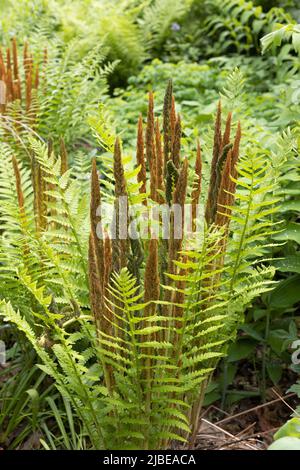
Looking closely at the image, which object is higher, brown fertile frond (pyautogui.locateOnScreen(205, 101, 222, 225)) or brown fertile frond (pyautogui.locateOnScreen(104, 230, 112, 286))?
brown fertile frond (pyautogui.locateOnScreen(205, 101, 222, 225))

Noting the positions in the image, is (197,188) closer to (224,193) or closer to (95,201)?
(224,193)

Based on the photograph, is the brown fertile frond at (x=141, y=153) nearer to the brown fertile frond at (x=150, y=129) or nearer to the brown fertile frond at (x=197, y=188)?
the brown fertile frond at (x=150, y=129)

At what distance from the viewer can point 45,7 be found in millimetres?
A: 5047

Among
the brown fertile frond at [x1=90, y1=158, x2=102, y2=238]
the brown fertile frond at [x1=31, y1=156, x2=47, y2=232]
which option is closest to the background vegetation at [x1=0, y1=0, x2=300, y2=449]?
the brown fertile frond at [x1=31, y1=156, x2=47, y2=232]

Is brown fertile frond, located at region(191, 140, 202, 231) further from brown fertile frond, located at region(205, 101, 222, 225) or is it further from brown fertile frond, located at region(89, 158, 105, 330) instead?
brown fertile frond, located at region(89, 158, 105, 330)

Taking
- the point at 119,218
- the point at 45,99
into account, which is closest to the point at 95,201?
A: the point at 119,218

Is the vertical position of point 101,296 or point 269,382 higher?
point 101,296

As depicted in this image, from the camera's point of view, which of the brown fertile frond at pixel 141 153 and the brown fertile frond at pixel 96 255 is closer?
the brown fertile frond at pixel 96 255

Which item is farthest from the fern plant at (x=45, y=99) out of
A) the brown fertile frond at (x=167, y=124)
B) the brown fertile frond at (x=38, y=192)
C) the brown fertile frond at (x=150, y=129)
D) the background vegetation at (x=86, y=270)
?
the brown fertile frond at (x=167, y=124)

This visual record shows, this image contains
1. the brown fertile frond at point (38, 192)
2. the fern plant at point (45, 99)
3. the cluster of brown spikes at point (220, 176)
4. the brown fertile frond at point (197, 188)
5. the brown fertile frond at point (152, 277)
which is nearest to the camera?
the brown fertile frond at point (152, 277)
